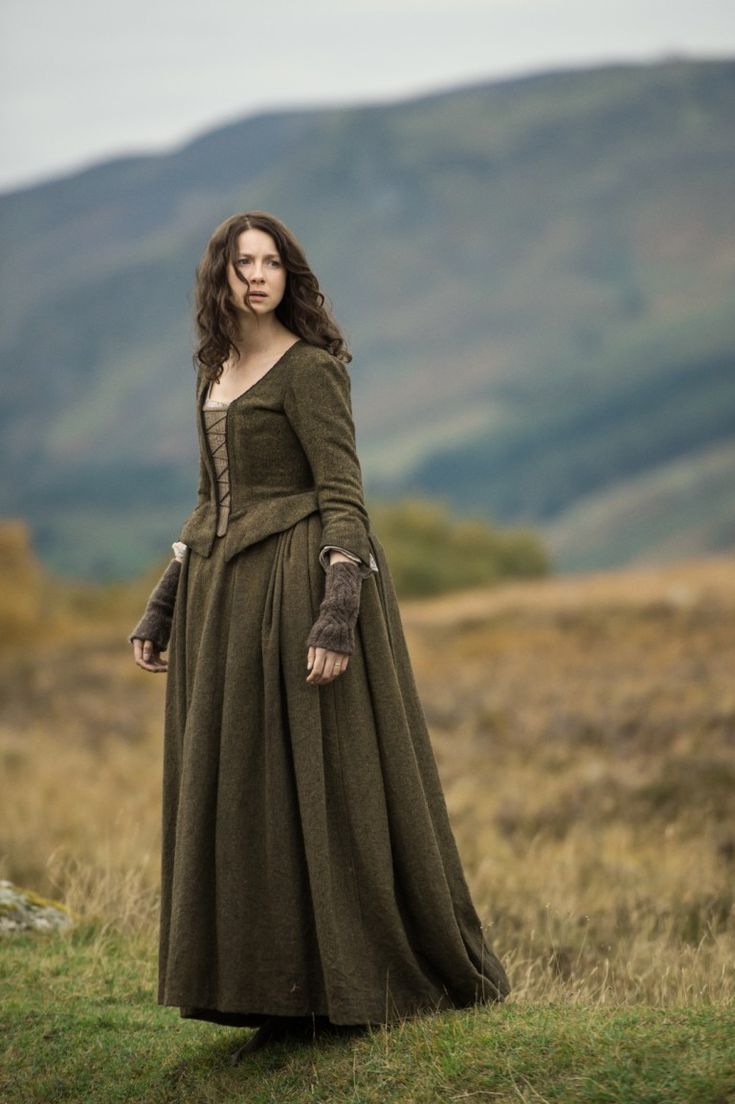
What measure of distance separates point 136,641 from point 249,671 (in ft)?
1.71

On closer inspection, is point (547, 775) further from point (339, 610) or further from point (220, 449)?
point (339, 610)

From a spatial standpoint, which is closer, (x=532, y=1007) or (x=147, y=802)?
(x=532, y=1007)

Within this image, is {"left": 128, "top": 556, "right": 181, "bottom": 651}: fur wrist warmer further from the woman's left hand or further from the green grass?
the green grass

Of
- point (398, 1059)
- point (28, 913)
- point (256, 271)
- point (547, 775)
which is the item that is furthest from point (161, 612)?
point (547, 775)

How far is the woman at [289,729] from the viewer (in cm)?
395

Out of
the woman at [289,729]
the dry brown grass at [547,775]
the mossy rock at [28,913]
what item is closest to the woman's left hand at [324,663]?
the woman at [289,729]

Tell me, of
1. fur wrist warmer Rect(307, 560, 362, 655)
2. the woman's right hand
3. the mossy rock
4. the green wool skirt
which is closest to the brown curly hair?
the green wool skirt

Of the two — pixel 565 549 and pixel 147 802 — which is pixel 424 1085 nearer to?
pixel 147 802

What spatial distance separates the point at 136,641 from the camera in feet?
14.5

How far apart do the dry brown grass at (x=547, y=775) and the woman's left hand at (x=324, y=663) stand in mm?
1309

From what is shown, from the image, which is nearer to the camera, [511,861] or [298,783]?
[298,783]

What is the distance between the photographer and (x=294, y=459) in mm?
4203

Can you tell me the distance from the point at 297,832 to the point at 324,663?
47cm

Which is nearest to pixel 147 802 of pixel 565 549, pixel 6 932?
pixel 6 932
